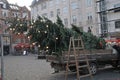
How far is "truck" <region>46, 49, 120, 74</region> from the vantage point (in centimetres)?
1490

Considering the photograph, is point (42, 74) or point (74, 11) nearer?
point (42, 74)

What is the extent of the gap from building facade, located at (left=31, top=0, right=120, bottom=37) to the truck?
28.2 m

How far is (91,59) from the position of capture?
53.3 ft

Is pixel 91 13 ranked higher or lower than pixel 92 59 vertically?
higher

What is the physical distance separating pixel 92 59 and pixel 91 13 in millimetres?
38729

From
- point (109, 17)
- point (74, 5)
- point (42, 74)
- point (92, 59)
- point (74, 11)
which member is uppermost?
point (74, 5)

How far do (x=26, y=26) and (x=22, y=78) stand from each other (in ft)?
10.6

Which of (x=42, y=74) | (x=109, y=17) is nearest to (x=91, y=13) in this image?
(x=109, y=17)

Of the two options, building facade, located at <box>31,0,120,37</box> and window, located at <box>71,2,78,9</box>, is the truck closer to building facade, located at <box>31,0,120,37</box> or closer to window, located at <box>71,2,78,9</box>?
building facade, located at <box>31,0,120,37</box>

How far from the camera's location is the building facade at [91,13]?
48312 mm

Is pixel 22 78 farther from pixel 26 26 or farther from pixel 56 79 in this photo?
pixel 26 26

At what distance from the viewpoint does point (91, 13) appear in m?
54.3

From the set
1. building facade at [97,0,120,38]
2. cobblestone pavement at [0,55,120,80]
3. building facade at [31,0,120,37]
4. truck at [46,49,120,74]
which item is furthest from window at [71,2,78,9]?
truck at [46,49,120,74]

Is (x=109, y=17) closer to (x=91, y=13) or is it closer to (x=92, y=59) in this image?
(x=91, y=13)
